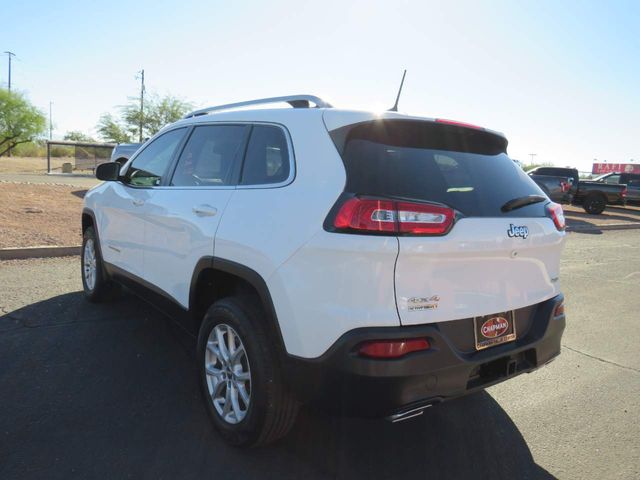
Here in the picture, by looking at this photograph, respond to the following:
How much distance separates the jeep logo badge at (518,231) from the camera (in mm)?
2544

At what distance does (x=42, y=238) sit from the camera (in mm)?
8000

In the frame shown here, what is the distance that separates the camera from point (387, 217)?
2.21 m

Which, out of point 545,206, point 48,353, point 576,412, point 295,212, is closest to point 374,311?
point 295,212

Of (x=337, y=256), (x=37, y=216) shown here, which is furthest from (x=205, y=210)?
(x=37, y=216)

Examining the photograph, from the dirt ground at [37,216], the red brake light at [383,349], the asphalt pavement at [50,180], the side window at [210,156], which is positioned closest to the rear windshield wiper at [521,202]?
the red brake light at [383,349]

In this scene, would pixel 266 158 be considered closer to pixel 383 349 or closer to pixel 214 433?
pixel 383 349

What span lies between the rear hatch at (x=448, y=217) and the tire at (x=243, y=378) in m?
0.76

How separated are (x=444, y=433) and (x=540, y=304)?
0.97m

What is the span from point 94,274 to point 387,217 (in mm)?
4029

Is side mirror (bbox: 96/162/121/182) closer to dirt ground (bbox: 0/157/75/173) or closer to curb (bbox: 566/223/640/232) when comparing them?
curb (bbox: 566/223/640/232)

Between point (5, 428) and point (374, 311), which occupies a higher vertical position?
point (374, 311)

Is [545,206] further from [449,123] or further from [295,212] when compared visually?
[295,212]

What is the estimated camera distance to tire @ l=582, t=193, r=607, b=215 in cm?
2169

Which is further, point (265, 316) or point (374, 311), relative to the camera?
point (265, 316)
